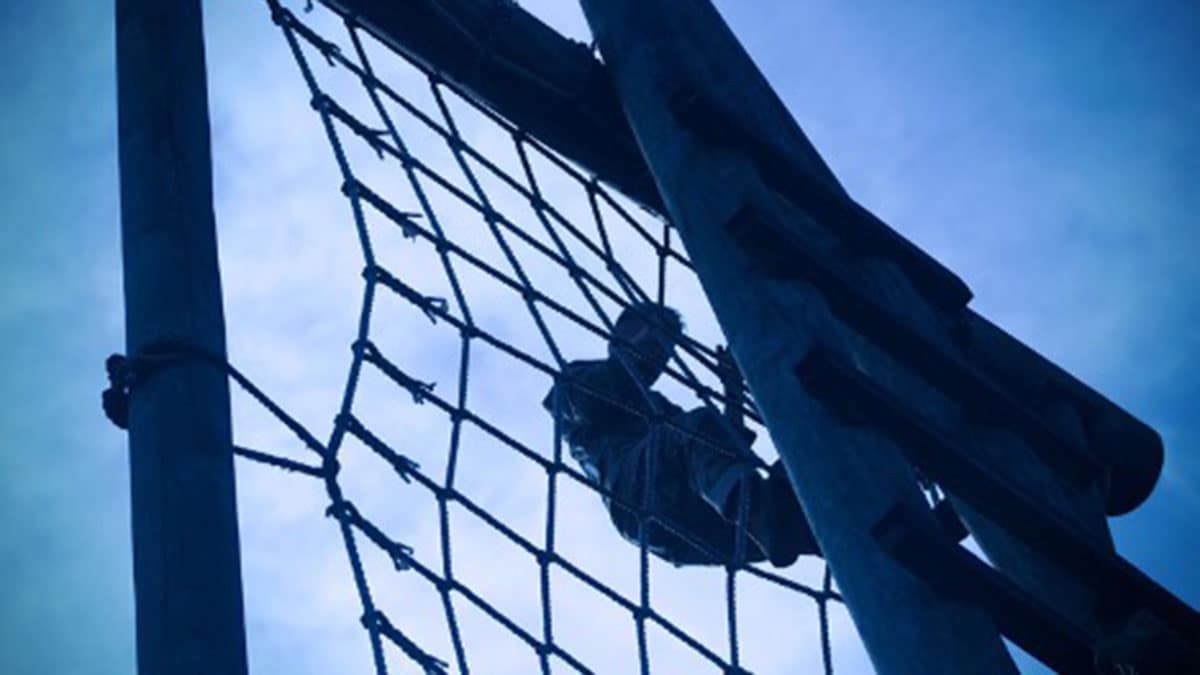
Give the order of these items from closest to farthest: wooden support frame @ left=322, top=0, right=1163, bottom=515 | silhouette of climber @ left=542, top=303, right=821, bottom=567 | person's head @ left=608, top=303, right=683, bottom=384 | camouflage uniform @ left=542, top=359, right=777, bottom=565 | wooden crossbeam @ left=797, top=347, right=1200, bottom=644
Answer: wooden crossbeam @ left=797, top=347, right=1200, bottom=644, wooden support frame @ left=322, top=0, right=1163, bottom=515, silhouette of climber @ left=542, top=303, right=821, bottom=567, person's head @ left=608, top=303, right=683, bottom=384, camouflage uniform @ left=542, top=359, right=777, bottom=565

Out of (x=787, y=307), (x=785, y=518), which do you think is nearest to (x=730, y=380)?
(x=785, y=518)

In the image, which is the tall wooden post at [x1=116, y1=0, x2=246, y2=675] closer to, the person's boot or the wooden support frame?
the wooden support frame

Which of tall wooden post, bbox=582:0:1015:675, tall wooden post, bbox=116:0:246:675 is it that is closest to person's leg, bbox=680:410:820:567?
tall wooden post, bbox=582:0:1015:675

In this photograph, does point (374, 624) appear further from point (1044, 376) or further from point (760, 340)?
point (1044, 376)

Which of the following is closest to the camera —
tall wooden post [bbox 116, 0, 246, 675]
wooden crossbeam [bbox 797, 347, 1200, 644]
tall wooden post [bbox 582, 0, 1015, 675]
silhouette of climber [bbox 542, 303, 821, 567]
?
tall wooden post [bbox 116, 0, 246, 675]

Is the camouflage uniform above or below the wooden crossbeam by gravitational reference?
above

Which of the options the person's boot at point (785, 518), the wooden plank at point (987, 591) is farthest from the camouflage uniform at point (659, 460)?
the wooden plank at point (987, 591)

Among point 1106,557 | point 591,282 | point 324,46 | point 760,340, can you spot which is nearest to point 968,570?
point 1106,557

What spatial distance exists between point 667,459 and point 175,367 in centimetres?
307

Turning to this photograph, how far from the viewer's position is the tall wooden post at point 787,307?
6.05 feet

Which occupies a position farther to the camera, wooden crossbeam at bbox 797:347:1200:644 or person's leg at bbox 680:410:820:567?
person's leg at bbox 680:410:820:567

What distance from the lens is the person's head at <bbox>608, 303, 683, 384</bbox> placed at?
395 cm

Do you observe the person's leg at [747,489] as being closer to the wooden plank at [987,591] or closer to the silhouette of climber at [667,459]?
the silhouette of climber at [667,459]

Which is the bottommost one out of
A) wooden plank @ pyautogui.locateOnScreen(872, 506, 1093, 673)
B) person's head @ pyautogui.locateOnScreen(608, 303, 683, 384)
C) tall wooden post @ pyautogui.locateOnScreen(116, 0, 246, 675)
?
wooden plank @ pyautogui.locateOnScreen(872, 506, 1093, 673)
